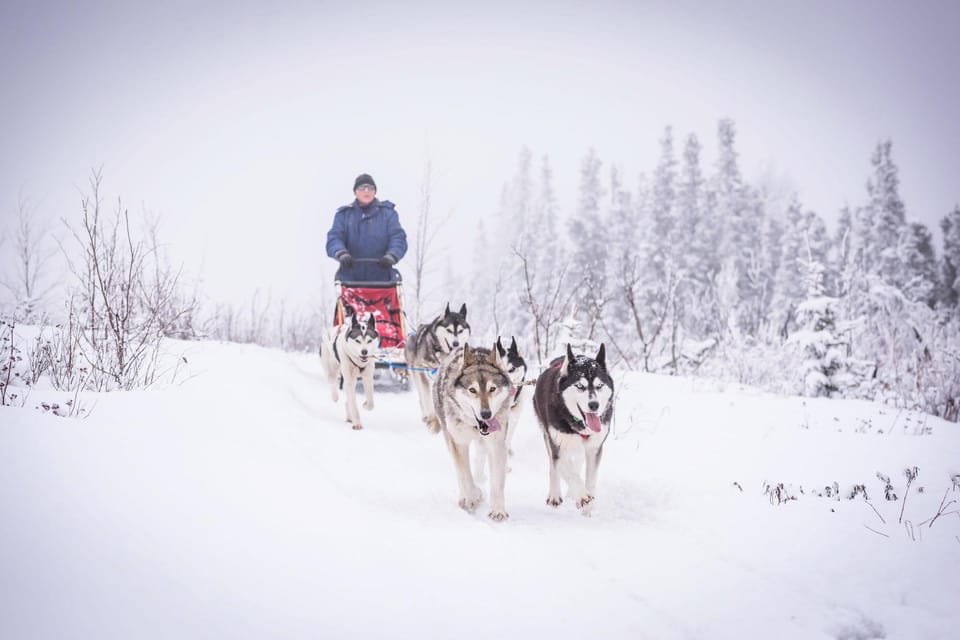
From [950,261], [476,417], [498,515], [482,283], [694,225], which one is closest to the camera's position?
[498,515]

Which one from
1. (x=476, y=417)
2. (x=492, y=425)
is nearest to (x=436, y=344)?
(x=476, y=417)

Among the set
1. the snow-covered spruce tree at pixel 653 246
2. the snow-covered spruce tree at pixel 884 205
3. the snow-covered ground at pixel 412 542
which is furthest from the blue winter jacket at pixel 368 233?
the snow-covered spruce tree at pixel 884 205

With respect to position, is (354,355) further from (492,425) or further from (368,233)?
(492,425)

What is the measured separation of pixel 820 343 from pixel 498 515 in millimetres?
5689

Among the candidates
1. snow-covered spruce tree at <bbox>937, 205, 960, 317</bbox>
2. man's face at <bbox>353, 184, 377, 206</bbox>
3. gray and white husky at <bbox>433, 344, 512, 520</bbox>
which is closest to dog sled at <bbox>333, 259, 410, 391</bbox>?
man's face at <bbox>353, 184, 377, 206</bbox>

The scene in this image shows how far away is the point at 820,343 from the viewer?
21.9 ft

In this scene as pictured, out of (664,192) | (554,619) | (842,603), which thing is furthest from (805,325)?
(664,192)

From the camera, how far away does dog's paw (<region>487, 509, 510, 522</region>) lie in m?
3.27

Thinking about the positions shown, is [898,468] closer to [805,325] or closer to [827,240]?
[805,325]

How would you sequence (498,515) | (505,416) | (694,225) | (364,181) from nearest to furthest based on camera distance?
(498,515) < (505,416) < (364,181) < (694,225)

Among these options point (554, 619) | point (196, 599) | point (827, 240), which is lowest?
point (554, 619)

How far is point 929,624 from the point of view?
200 cm

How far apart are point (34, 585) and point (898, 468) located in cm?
506

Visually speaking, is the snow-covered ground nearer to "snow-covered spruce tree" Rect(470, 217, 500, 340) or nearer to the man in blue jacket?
the man in blue jacket
